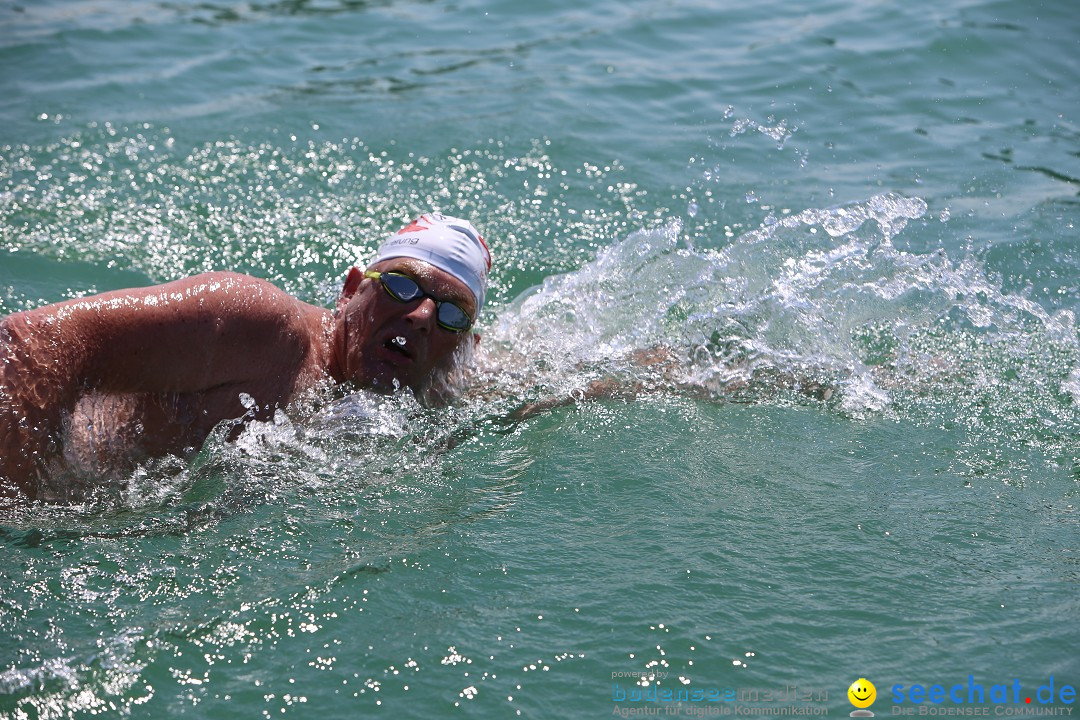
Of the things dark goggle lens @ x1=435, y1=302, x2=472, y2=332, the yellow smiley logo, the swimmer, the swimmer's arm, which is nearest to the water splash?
dark goggle lens @ x1=435, y1=302, x2=472, y2=332

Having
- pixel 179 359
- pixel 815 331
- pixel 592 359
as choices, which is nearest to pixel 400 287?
pixel 179 359

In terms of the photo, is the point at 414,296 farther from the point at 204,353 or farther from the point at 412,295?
the point at 204,353

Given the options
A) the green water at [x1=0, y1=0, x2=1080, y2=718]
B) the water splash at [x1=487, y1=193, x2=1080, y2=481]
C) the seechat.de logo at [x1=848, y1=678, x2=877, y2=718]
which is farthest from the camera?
the water splash at [x1=487, y1=193, x2=1080, y2=481]

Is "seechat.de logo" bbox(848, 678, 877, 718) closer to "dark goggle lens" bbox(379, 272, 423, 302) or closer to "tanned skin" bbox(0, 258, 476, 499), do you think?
"tanned skin" bbox(0, 258, 476, 499)

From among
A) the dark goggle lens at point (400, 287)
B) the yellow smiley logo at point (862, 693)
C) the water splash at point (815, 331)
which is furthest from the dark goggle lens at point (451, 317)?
the yellow smiley logo at point (862, 693)

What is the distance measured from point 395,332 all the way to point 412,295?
187mm

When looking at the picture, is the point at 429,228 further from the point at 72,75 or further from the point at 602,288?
the point at 72,75

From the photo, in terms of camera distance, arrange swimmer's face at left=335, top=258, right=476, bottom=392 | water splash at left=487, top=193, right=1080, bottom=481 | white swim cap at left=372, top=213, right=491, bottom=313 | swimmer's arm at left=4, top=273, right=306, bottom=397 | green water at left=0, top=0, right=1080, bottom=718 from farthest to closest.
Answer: water splash at left=487, top=193, right=1080, bottom=481
white swim cap at left=372, top=213, right=491, bottom=313
swimmer's face at left=335, top=258, right=476, bottom=392
swimmer's arm at left=4, top=273, right=306, bottom=397
green water at left=0, top=0, right=1080, bottom=718

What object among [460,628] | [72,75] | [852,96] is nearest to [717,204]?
[852,96]

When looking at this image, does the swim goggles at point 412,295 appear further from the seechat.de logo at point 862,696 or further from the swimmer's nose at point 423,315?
the seechat.de logo at point 862,696

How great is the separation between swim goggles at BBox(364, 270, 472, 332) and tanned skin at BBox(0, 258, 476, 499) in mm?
28

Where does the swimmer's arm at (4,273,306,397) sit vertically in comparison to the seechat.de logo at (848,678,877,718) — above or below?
above

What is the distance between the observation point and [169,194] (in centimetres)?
738

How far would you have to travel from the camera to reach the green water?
3.41 meters
